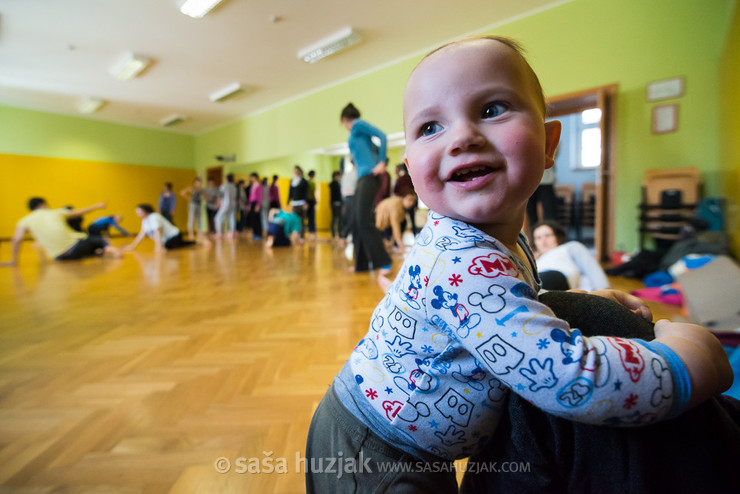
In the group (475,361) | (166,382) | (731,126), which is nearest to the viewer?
(475,361)

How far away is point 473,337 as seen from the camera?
464 millimetres

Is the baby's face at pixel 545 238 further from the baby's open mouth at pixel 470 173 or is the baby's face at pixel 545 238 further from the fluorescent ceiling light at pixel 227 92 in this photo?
the fluorescent ceiling light at pixel 227 92

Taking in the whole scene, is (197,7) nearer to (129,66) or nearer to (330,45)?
(330,45)

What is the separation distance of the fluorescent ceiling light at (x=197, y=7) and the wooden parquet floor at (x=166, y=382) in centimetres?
378

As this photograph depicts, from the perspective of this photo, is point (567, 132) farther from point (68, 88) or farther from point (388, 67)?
point (68, 88)

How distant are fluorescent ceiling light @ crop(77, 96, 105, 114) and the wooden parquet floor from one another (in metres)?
8.42

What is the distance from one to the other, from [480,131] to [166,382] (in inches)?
58.1

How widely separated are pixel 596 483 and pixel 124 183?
1456 centimetres

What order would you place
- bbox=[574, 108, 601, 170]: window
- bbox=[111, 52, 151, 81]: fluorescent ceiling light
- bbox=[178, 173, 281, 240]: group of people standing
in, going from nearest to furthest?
bbox=[111, 52, 151, 81]: fluorescent ceiling light, bbox=[178, 173, 281, 240]: group of people standing, bbox=[574, 108, 601, 170]: window

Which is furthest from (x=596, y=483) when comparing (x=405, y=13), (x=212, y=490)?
(x=405, y=13)

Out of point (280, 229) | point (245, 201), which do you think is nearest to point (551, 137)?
point (280, 229)

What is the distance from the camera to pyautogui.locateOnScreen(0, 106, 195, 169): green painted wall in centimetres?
1050

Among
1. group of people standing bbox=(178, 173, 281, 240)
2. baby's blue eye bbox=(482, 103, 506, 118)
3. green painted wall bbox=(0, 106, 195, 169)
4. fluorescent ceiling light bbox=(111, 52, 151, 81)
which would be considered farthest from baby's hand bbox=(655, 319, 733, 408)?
green painted wall bbox=(0, 106, 195, 169)

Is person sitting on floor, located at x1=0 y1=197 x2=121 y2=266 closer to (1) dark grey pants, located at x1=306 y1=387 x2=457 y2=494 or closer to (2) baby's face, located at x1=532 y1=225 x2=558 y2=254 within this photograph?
(2) baby's face, located at x1=532 y1=225 x2=558 y2=254
